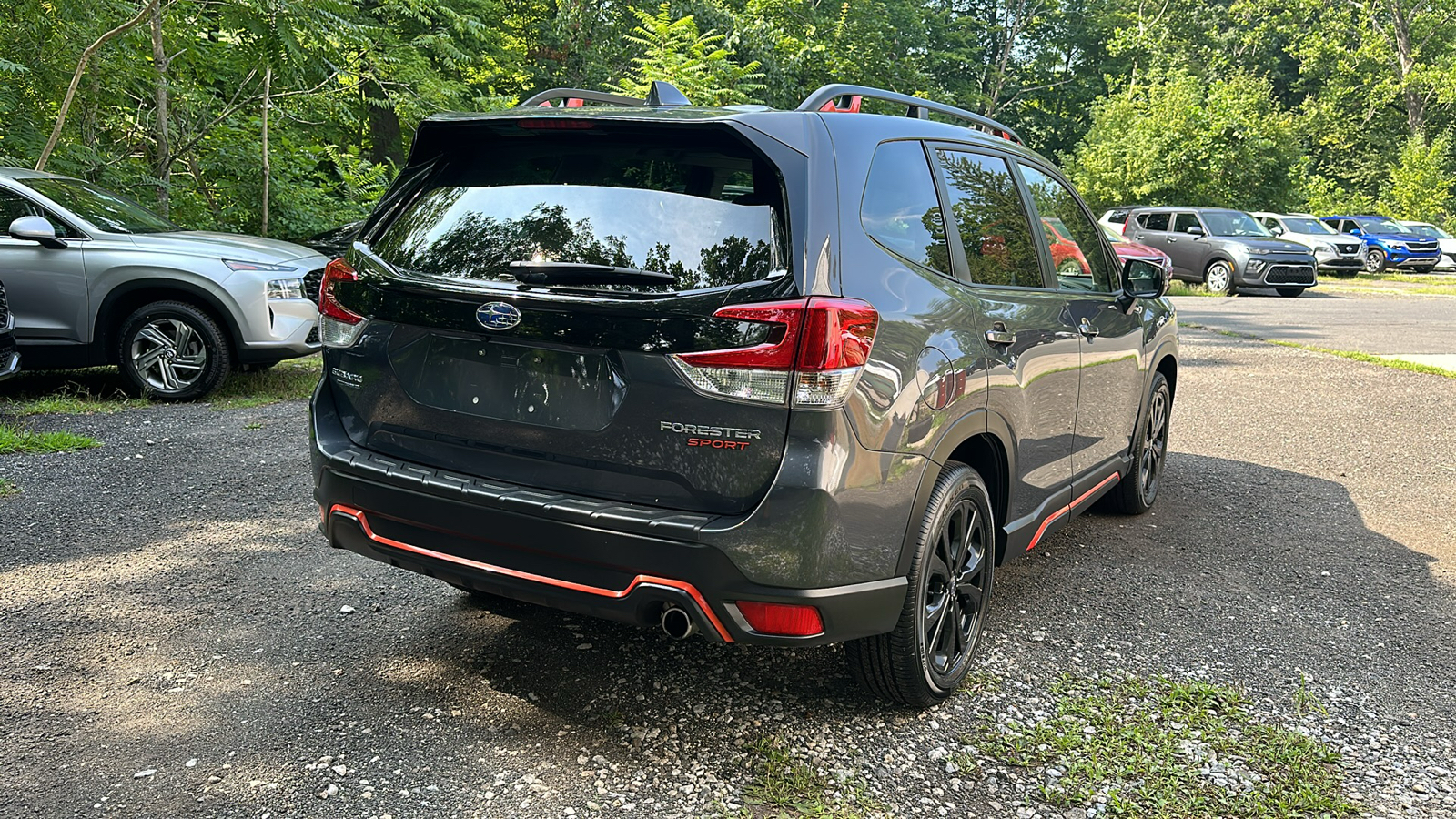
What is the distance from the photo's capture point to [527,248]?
3.17 meters

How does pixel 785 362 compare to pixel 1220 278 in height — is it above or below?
above

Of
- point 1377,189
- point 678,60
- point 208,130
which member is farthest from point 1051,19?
point 208,130

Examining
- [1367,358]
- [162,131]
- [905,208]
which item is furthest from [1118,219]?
[905,208]

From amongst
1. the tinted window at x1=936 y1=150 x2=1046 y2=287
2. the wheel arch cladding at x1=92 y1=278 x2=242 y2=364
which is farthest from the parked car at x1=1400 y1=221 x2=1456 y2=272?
the tinted window at x1=936 y1=150 x2=1046 y2=287

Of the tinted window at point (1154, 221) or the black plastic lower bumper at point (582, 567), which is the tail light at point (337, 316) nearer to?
the black plastic lower bumper at point (582, 567)

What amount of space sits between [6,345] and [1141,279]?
22.3ft

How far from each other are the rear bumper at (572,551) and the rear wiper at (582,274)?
0.57 m

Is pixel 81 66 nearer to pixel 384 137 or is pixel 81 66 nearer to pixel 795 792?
pixel 384 137

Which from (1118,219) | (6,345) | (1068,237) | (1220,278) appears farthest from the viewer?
(1118,219)

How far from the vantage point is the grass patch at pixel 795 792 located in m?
2.92

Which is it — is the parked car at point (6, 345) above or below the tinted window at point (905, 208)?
below

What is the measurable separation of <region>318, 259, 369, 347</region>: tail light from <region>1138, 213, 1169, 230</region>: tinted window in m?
24.6

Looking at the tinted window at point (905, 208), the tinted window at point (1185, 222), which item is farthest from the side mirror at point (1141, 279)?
the tinted window at point (1185, 222)

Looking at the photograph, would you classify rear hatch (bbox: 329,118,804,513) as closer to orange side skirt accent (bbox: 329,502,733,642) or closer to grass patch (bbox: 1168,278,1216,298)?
orange side skirt accent (bbox: 329,502,733,642)
